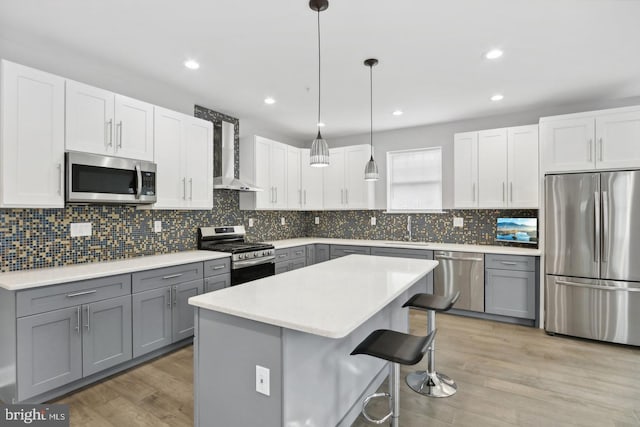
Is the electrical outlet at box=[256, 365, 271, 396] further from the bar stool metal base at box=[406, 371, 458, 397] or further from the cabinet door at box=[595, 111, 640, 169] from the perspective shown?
the cabinet door at box=[595, 111, 640, 169]

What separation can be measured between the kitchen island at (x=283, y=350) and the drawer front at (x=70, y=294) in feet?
4.08

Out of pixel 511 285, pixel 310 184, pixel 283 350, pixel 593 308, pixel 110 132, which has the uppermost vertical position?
pixel 110 132

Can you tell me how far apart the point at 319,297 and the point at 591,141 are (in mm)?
3557

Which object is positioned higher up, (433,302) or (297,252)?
(297,252)

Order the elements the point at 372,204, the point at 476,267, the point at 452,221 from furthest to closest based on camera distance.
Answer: the point at 372,204 < the point at 452,221 < the point at 476,267

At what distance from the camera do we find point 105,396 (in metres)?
2.36

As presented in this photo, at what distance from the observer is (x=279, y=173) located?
16.0 feet

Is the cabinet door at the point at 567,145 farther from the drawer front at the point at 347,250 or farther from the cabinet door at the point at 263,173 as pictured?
the cabinet door at the point at 263,173

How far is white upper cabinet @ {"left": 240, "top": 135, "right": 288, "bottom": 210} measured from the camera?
4473 millimetres

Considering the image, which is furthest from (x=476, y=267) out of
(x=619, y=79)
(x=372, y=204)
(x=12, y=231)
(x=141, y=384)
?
(x=12, y=231)

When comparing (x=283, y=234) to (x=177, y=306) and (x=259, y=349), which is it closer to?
(x=177, y=306)

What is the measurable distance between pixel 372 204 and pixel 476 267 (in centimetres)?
178

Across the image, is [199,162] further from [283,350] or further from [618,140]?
[618,140]

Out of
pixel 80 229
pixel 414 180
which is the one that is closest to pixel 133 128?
pixel 80 229
